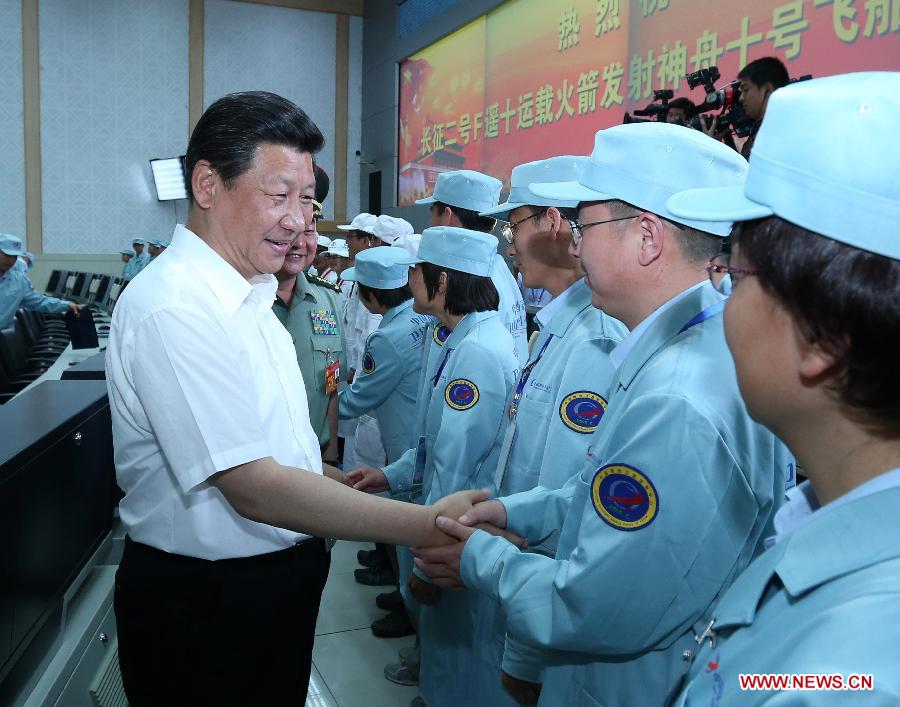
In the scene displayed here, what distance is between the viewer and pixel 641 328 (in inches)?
50.8

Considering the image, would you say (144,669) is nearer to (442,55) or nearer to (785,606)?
(785,606)

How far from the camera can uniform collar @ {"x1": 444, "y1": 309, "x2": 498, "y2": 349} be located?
2.36 meters

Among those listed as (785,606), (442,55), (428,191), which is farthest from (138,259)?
Answer: (785,606)

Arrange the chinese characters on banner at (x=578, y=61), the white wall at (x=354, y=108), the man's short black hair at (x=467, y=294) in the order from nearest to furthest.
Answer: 1. the man's short black hair at (x=467, y=294)
2. the chinese characters on banner at (x=578, y=61)
3. the white wall at (x=354, y=108)

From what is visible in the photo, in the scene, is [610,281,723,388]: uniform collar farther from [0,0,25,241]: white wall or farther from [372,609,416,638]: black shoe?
[0,0,25,241]: white wall

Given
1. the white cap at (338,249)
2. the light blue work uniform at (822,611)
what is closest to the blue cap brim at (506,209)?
the light blue work uniform at (822,611)

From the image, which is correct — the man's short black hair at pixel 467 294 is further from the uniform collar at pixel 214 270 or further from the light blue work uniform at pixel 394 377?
the uniform collar at pixel 214 270

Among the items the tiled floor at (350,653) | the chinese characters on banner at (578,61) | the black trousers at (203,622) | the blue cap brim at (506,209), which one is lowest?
the tiled floor at (350,653)

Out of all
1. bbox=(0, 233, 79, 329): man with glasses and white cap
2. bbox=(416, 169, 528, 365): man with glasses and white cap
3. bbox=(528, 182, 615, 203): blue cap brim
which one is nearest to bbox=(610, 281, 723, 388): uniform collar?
bbox=(528, 182, 615, 203): blue cap brim

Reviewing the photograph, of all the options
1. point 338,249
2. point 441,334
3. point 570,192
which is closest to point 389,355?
point 441,334

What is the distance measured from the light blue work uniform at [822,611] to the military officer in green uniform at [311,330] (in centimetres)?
202

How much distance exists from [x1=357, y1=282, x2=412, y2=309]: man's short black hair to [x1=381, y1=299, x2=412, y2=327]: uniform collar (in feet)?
0.08

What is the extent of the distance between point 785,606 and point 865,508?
0.36ft

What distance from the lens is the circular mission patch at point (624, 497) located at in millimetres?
1012
